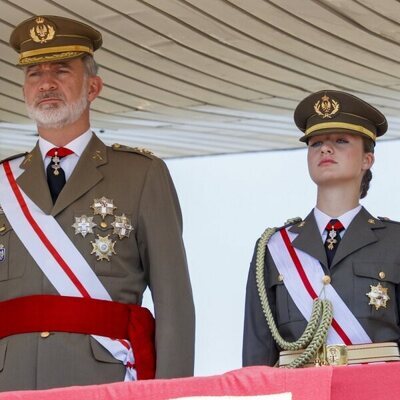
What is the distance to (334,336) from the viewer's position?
13.9ft

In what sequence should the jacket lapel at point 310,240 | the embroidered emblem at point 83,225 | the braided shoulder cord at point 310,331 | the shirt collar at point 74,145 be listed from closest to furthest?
the embroidered emblem at point 83,225 < the shirt collar at point 74,145 < the braided shoulder cord at point 310,331 < the jacket lapel at point 310,240

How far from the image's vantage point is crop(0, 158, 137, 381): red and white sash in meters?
3.73

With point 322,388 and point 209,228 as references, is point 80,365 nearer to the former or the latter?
point 322,388

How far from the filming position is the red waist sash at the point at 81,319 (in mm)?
3695

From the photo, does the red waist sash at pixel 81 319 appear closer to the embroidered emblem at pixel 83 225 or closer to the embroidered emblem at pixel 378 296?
the embroidered emblem at pixel 83 225

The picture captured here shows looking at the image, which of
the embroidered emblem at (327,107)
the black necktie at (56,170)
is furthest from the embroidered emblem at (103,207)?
the embroidered emblem at (327,107)

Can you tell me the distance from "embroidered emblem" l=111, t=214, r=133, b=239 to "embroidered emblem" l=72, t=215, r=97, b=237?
0.06 m

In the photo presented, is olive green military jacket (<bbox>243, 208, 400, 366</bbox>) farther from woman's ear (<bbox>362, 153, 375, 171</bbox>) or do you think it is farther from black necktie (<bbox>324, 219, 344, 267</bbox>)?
woman's ear (<bbox>362, 153, 375, 171</bbox>)

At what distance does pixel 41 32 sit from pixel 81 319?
864mm

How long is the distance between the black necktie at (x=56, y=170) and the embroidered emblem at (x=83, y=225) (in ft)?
0.41

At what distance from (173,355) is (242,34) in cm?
298

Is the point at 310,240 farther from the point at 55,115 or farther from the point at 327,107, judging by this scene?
the point at 55,115

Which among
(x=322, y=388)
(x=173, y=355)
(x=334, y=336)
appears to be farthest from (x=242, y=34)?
(x=322, y=388)

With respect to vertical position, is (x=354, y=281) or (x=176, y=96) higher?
(x=176, y=96)
